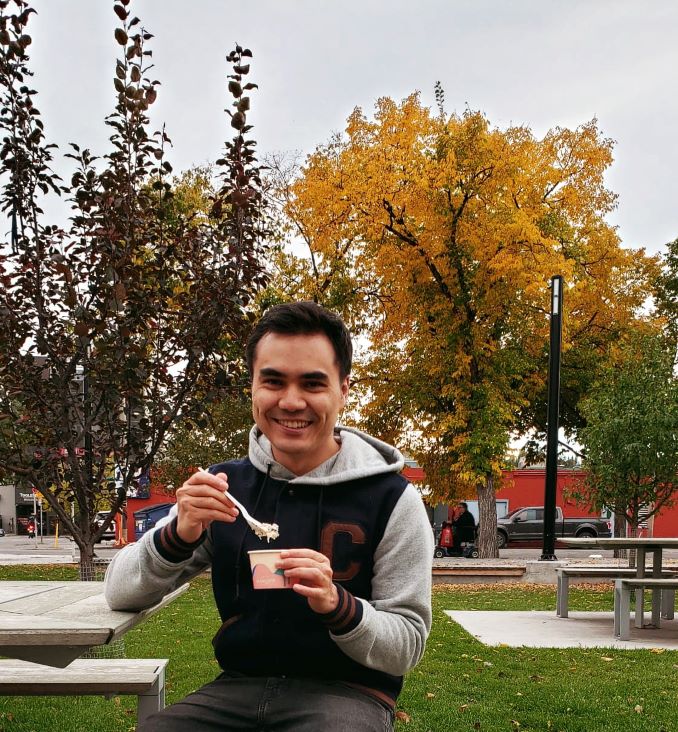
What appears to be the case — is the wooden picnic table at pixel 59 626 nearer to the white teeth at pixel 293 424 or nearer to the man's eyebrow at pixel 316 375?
the white teeth at pixel 293 424

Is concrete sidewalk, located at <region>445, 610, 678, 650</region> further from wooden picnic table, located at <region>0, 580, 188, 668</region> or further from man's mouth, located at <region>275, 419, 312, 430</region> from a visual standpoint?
man's mouth, located at <region>275, 419, 312, 430</region>

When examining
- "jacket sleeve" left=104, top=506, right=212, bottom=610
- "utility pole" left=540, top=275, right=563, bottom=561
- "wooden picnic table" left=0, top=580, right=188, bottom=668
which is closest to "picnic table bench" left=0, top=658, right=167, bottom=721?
Answer: "wooden picnic table" left=0, top=580, right=188, bottom=668

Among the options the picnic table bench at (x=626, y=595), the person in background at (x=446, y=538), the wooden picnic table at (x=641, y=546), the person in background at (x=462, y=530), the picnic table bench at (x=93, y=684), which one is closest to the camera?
the picnic table bench at (x=93, y=684)

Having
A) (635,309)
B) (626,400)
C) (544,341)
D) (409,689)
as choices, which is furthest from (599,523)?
(409,689)

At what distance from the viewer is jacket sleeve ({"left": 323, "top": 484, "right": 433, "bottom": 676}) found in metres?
1.97

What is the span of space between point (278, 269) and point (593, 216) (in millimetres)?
7971

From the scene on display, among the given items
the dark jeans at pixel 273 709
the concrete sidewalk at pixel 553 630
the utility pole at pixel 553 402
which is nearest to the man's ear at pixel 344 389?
the dark jeans at pixel 273 709

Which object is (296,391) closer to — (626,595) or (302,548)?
(302,548)

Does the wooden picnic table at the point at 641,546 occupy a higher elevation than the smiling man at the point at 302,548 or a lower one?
lower

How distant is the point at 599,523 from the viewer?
29422 millimetres

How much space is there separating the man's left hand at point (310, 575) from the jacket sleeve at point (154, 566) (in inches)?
18.9

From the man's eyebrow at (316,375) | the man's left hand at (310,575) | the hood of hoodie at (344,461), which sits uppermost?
the man's eyebrow at (316,375)

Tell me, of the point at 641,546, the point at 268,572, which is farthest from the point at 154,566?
the point at 641,546

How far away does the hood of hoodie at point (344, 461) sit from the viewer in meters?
2.29
